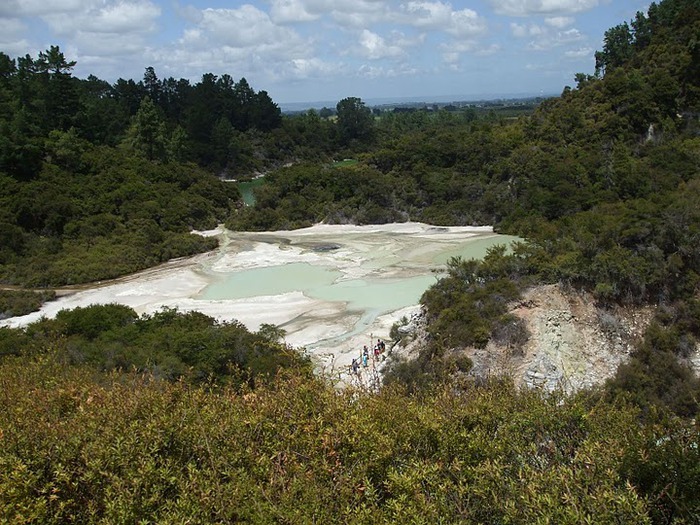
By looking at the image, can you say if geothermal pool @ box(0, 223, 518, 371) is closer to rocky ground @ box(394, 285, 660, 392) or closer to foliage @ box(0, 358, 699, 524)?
rocky ground @ box(394, 285, 660, 392)

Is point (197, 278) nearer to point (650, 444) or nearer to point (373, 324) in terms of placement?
point (373, 324)

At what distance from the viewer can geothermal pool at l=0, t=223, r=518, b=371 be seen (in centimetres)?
2306

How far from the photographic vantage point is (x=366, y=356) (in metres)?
18.7

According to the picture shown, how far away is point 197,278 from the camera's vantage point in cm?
3136

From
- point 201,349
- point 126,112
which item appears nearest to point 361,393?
point 201,349

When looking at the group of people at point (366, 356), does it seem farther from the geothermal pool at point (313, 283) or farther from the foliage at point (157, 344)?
the foliage at point (157, 344)

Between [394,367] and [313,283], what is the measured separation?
12.4 metres

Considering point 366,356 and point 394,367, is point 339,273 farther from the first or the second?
point 394,367

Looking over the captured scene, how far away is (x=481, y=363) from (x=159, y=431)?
41.3ft

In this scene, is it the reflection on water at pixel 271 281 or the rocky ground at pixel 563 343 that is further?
the reflection on water at pixel 271 281

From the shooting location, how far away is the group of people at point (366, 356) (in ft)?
59.2

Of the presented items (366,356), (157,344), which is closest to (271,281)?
(366,356)

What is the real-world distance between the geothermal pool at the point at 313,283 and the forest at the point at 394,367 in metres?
2.30

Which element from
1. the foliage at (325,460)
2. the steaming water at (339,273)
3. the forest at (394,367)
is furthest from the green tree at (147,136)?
the foliage at (325,460)
